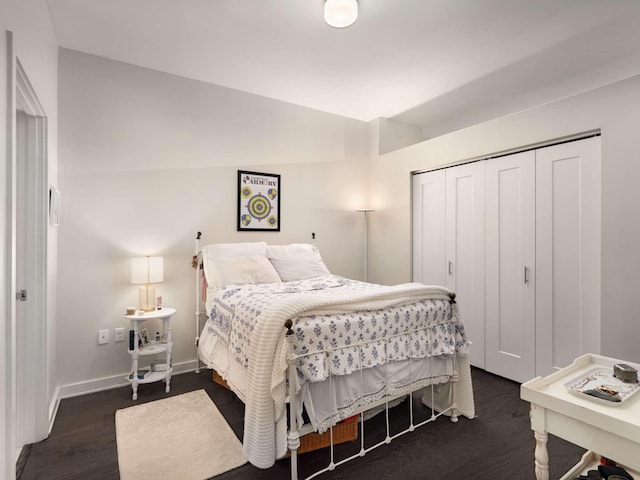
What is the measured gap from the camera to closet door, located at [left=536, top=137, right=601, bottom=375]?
256 centimetres

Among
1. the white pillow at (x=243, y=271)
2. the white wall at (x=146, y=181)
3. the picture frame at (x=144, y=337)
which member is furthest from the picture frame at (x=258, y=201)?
the picture frame at (x=144, y=337)

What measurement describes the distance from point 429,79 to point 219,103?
2128 millimetres

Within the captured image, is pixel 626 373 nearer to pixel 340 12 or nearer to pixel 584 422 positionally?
pixel 584 422

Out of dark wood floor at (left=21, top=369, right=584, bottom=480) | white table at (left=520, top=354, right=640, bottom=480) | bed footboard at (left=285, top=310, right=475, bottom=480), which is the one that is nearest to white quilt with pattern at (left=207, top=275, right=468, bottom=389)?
bed footboard at (left=285, top=310, right=475, bottom=480)

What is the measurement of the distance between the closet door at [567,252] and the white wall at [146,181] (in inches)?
94.6

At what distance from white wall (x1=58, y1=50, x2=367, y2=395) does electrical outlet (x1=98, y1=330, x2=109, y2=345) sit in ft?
0.13

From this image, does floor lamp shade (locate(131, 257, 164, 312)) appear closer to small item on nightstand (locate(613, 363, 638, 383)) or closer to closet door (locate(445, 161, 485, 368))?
closet door (locate(445, 161, 485, 368))

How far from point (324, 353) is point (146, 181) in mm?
2391

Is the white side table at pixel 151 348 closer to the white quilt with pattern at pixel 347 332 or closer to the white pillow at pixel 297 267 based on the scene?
the white quilt with pattern at pixel 347 332

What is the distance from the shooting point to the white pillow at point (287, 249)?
353cm

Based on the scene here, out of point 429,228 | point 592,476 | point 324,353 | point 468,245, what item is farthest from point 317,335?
point 429,228

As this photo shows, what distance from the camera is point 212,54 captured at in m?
2.95

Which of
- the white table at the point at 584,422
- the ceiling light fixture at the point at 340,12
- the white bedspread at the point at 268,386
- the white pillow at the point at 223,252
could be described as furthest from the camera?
the white pillow at the point at 223,252

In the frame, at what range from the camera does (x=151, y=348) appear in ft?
9.41
